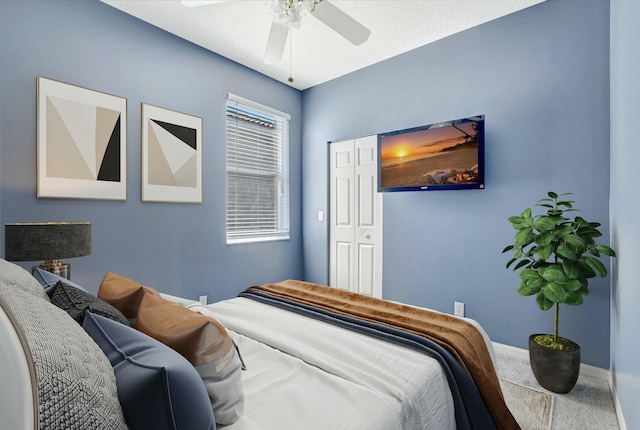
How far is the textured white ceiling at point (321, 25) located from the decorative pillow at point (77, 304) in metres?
2.14

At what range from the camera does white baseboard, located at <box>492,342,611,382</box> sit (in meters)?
2.27

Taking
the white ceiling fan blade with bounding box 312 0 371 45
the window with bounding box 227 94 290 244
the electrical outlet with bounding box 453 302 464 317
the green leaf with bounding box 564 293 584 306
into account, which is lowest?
the electrical outlet with bounding box 453 302 464 317

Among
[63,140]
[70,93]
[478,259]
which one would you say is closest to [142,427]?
[63,140]

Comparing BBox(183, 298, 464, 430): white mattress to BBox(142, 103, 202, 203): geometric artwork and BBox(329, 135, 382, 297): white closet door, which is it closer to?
BBox(142, 103, 202, 203): geometric artwork

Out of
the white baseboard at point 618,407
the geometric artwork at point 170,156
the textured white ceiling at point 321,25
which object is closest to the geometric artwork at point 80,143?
the geometric artwork at point 170,156

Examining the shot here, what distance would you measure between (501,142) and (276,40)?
6.76 ft

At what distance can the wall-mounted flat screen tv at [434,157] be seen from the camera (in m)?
2.74

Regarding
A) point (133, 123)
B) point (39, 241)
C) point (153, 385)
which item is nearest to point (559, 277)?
point (153, 385)

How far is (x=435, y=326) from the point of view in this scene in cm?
162

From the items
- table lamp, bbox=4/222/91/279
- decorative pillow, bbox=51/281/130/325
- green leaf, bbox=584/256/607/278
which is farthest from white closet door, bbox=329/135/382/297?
decorative pillow, bbox=51/281/130/325

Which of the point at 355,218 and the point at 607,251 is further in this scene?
the point at 355,218

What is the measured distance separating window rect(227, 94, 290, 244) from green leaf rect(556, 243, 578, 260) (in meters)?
2.87

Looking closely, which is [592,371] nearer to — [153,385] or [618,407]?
[618,407]

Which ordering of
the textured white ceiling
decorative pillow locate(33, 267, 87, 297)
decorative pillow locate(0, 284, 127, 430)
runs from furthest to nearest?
the textured white ceiling → decorative pillow locate(33, 267, 87, 297) → decorative pillow locate(0, 284, 127, 430)
